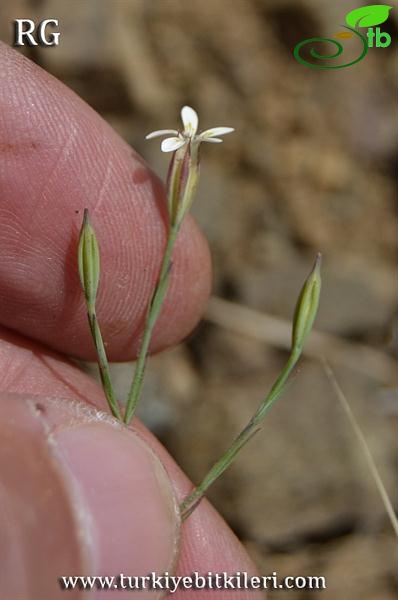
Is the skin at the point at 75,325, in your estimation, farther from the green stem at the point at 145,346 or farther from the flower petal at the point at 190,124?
the flower petal at the point at 190,124

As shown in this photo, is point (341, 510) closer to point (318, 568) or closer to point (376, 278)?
point (318, 568)

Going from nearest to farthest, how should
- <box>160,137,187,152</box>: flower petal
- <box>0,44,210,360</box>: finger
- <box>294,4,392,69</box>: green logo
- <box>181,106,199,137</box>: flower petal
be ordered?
<box>160,137,187,152</box>: flower petal
<box>181,106,199,137</box>: flower petal
<box>0,44,210,360</box>: finger
<box>294,4,392,69</box>: green logo

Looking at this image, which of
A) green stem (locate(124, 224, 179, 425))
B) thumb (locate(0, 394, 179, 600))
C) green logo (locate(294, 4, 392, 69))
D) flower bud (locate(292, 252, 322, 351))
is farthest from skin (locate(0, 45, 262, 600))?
green logo (locate(294, 4, 392, 69))

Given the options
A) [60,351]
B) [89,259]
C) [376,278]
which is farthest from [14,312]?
[376,278]

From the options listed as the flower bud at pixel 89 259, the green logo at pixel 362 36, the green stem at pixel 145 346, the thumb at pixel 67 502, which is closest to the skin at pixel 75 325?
the thumb at pixel 67 502

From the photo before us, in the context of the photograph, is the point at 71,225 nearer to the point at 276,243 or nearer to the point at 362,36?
the point at 276,243

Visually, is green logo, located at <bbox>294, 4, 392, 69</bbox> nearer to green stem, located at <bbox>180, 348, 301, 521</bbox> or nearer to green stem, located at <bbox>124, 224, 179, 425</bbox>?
green stem, located at <bbox>124, 224, 179, 425</bbox>
